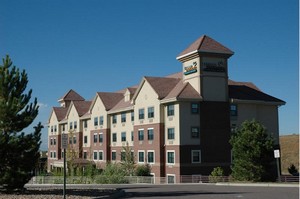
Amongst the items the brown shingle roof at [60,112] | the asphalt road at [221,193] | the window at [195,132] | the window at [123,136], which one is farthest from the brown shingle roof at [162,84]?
the brown shingle roof at [60,112]

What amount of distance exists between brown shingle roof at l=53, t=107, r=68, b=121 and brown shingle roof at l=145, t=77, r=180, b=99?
38760mm

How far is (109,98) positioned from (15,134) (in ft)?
137

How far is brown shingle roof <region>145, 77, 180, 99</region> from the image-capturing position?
162 feet

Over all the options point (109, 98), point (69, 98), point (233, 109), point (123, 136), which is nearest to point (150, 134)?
point (123, 136)

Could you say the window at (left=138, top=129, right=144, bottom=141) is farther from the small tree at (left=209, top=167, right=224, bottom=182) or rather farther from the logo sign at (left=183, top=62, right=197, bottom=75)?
the small tree at (left=209, top=167, right=224, bottom=182)

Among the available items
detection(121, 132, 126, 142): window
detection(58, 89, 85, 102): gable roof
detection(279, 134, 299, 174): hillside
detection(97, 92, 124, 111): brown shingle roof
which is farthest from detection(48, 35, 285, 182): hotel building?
detection(58, 89, 85, 102): gable roof

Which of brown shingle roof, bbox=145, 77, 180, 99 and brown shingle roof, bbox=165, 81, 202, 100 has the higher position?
brown shingle roof, bbox=145, 77, 180, 99

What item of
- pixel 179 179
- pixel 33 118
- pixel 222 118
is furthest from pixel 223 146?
pixel 33 118

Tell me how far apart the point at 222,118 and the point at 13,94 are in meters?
29.0

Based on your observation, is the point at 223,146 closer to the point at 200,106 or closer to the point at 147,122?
the point at 200,106

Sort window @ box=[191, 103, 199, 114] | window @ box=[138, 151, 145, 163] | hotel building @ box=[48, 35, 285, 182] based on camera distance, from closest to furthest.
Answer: hotel building @ box=[48, 35, 285, 182] < window @ box=[191, 103, 199, 114] < window @ box=[138, 151, 145, 163]

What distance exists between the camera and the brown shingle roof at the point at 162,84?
49.4 m

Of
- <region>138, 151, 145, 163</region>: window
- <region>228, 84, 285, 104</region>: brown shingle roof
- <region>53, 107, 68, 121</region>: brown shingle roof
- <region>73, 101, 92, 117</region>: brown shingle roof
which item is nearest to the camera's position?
<region>228, 84, 285, 104</region>: brown shingle roof

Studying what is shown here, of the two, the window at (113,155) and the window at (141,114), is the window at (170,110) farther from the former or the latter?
the window at (113,155)
